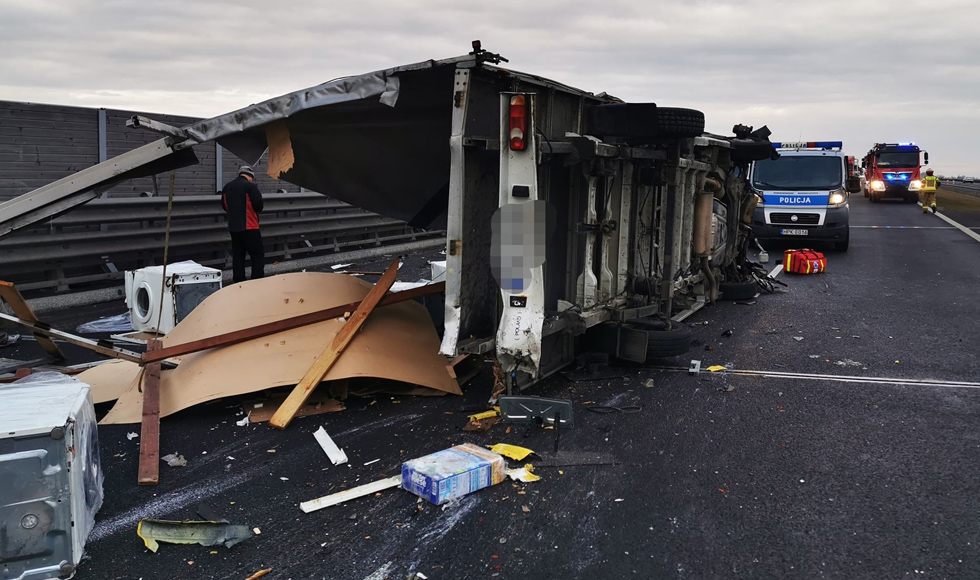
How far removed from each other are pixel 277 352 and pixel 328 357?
1.51ft

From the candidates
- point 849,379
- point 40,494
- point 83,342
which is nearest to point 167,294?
point 83,342

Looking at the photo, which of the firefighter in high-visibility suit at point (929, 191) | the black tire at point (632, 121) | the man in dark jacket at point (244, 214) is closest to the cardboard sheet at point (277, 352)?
the black tire at point (632, 121)

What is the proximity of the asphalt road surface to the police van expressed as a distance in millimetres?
9334

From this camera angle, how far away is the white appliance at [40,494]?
312 cm

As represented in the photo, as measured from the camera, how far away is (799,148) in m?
16.5

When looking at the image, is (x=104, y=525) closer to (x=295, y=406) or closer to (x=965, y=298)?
(x=295, y=406)

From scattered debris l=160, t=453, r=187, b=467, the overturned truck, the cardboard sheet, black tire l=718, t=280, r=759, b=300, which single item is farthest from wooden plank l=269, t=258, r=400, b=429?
black tire l=718, t=280, r=759, b=300

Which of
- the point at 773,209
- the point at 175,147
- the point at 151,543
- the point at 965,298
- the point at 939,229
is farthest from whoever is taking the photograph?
the point at 939,229

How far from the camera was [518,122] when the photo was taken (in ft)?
16.7

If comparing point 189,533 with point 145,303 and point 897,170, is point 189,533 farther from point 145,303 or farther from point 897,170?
point 897,170

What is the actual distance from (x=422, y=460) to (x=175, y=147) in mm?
3232

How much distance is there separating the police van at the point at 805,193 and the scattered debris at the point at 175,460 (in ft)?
45.1

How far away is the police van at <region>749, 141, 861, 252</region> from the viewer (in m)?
15.8

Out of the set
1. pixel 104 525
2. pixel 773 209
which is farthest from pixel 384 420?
pixel 773 209
